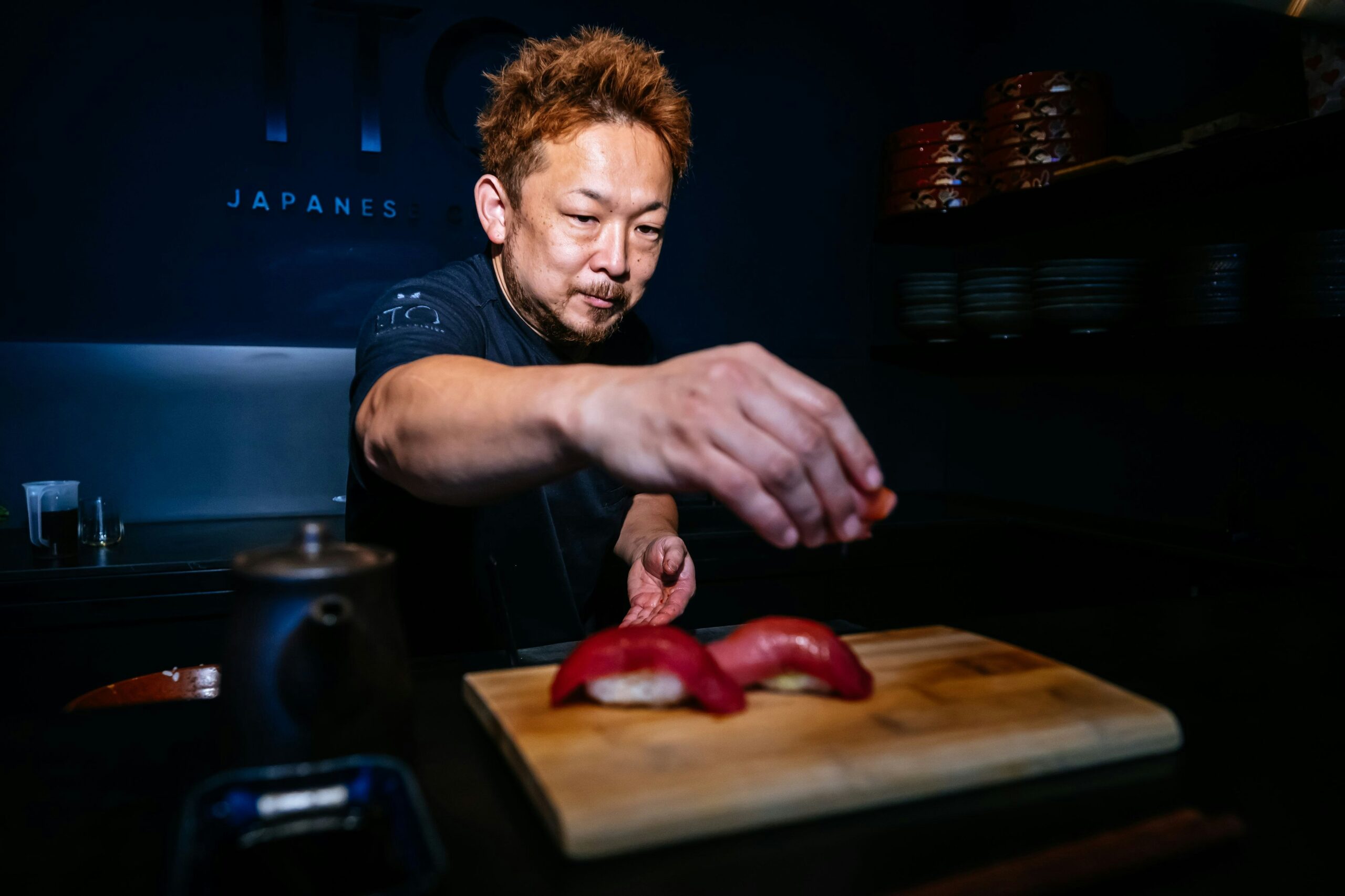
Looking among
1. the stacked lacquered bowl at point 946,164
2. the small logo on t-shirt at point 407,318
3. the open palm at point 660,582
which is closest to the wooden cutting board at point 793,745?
the open palm at point 660,582

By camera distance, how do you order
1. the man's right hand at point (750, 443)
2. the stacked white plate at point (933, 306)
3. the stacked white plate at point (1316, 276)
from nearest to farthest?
1. the man's right hand at point (750, 443)
2. the stacked white plate at point (1316, 276)
3. the stacked white plate at point (933, 306)

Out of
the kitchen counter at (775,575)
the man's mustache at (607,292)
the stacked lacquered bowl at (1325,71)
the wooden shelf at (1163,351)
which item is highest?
the stacked lacquered bowl at (1325,71)

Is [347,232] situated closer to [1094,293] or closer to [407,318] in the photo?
[407,318]

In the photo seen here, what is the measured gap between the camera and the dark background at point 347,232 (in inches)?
84.6

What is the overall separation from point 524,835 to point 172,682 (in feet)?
3.06


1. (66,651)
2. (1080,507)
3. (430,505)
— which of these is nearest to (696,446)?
(430,505)

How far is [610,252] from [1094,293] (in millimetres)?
1291

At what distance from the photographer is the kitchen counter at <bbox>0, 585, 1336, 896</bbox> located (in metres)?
0.55

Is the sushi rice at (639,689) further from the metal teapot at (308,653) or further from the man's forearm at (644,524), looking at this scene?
the man's forearm at (644,524)

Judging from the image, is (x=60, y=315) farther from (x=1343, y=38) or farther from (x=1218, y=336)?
(x=1343, y=38)

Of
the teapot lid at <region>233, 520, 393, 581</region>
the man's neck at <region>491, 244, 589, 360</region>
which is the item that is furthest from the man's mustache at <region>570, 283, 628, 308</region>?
the teapot lid at <region>233, 520, 393, 581</region>

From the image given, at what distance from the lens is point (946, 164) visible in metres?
2.60

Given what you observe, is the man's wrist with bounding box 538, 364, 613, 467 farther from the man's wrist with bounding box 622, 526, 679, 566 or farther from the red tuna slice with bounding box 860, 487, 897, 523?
the man's wrist with bounding box 622, 526, 679, 566

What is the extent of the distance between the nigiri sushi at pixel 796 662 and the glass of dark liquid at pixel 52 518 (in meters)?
1.71
